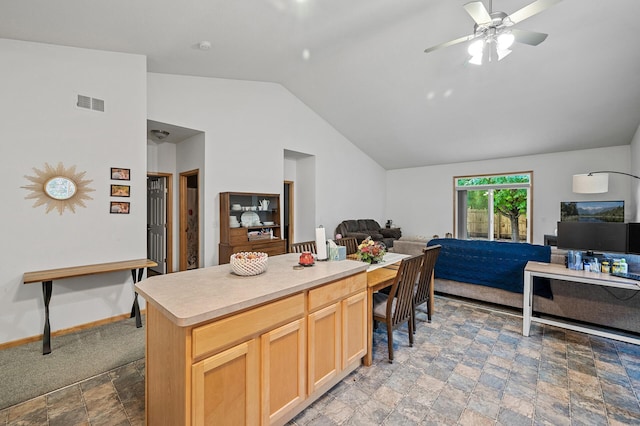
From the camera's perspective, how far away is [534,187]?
6.77 meters

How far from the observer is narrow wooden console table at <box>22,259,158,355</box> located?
8.97 ft

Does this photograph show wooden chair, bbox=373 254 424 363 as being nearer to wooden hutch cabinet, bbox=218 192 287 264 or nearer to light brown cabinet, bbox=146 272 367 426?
light brown cabinet, bbox=146 272 367 426

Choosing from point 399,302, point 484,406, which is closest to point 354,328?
point 399,302

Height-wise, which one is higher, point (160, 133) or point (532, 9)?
point (532, 9)

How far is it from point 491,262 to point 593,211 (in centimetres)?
428

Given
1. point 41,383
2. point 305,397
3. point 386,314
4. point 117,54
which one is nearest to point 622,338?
point 386,314

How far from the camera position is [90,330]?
3.24 meters

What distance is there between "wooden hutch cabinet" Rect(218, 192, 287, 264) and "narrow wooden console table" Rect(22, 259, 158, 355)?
1323 millimetres

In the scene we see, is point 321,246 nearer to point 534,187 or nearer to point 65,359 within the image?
point 65,359

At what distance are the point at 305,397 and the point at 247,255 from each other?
0.99m

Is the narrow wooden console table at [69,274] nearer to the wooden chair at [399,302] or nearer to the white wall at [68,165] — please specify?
the white wall at [68,165]

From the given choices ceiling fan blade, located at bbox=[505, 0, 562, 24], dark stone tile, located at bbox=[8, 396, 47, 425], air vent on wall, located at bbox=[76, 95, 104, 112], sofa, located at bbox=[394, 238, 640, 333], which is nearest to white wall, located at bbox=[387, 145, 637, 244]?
sofa, located at bbox=[394, 238, 640, 333]

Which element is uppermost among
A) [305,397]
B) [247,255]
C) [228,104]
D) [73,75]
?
[228,104]

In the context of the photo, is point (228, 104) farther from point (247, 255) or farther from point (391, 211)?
point (391, 211)
